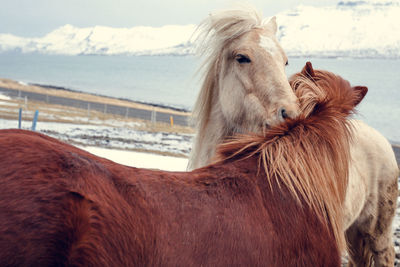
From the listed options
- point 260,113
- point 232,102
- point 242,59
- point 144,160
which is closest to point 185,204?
point 260,113

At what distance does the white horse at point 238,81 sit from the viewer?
304 cm

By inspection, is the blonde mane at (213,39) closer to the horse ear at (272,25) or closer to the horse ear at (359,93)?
the horse ear at (272,25)

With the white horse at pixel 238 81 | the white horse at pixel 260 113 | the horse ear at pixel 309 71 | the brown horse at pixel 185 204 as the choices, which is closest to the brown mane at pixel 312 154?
the brown horse at pixel 185 204

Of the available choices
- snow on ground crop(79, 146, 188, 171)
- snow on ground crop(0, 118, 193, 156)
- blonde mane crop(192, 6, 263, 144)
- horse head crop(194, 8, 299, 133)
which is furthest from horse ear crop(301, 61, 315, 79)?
snow on ground crop(0, 118, 193, 156)

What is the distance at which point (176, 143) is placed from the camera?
15703mm

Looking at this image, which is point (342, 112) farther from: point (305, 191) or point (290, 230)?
point (290, 230)

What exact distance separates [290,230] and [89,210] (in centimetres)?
81

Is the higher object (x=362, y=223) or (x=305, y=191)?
(x=305, y=191)

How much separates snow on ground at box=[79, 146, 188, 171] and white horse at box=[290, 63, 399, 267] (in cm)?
667

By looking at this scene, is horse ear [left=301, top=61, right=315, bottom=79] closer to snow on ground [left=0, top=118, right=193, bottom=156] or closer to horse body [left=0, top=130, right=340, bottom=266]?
horse body [left=0, top=130, right=340, bottom=266]

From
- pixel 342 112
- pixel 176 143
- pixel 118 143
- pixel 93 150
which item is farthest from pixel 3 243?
pixel 176 143

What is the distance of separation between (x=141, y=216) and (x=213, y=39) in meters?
2.64

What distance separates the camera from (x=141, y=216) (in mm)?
1299

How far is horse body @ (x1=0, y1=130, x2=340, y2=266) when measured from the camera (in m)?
1.15
